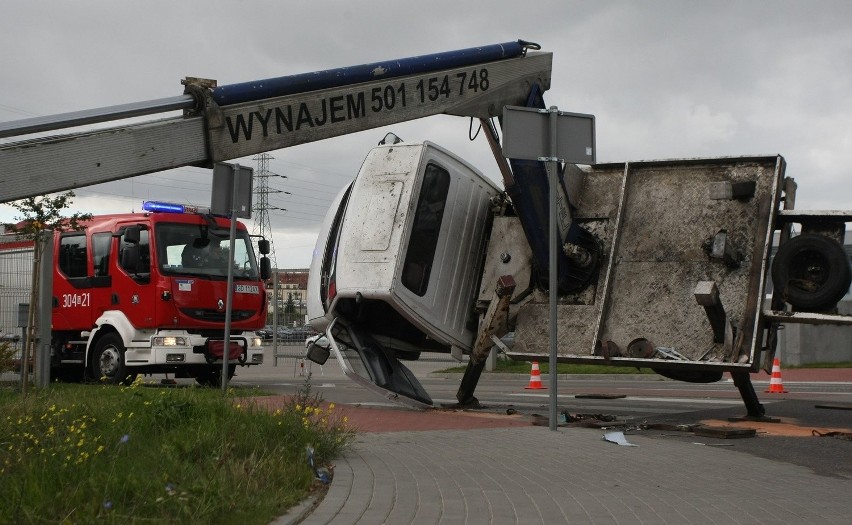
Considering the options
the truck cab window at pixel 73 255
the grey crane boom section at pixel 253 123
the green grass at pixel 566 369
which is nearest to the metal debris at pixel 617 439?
the grey crane boom section at pixel 253 123

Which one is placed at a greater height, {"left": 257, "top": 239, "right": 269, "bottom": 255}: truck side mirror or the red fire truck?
{"left": 257, "top": 239, "right": 269, "bottom": 255}: truck side mirror

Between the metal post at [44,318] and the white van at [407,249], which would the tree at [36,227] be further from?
the white van at [407,249]

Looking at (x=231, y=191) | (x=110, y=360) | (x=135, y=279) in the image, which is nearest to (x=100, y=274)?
(x=135, y=279)

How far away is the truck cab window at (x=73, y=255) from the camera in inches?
696

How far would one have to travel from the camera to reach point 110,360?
1716 cm

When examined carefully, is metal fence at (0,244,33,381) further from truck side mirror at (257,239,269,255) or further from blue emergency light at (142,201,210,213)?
truck side mirror at (257,239,269,255)

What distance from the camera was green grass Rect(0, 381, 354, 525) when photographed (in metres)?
5.11

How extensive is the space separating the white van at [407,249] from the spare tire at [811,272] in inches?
138

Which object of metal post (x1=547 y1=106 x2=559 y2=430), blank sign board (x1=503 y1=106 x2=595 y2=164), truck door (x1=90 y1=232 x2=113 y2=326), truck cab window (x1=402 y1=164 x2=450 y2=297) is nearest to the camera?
metal post (x1=547 y1=106 x2=559 y2=430)

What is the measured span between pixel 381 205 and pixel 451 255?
1.07 m

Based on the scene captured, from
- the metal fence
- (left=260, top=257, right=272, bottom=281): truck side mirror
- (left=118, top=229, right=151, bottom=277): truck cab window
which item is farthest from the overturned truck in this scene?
the metal fence

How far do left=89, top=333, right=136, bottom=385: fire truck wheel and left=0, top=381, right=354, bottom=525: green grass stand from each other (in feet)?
25.4

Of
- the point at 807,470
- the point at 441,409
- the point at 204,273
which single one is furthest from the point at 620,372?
the point at 807,470

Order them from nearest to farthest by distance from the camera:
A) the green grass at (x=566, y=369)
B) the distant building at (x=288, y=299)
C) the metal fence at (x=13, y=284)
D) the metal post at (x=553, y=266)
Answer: the metal post at (x=553, y=266), the metal fence at (x=13, y=284), the green grass at (x=566, y=369), the distant building at (x=288, y=299)
